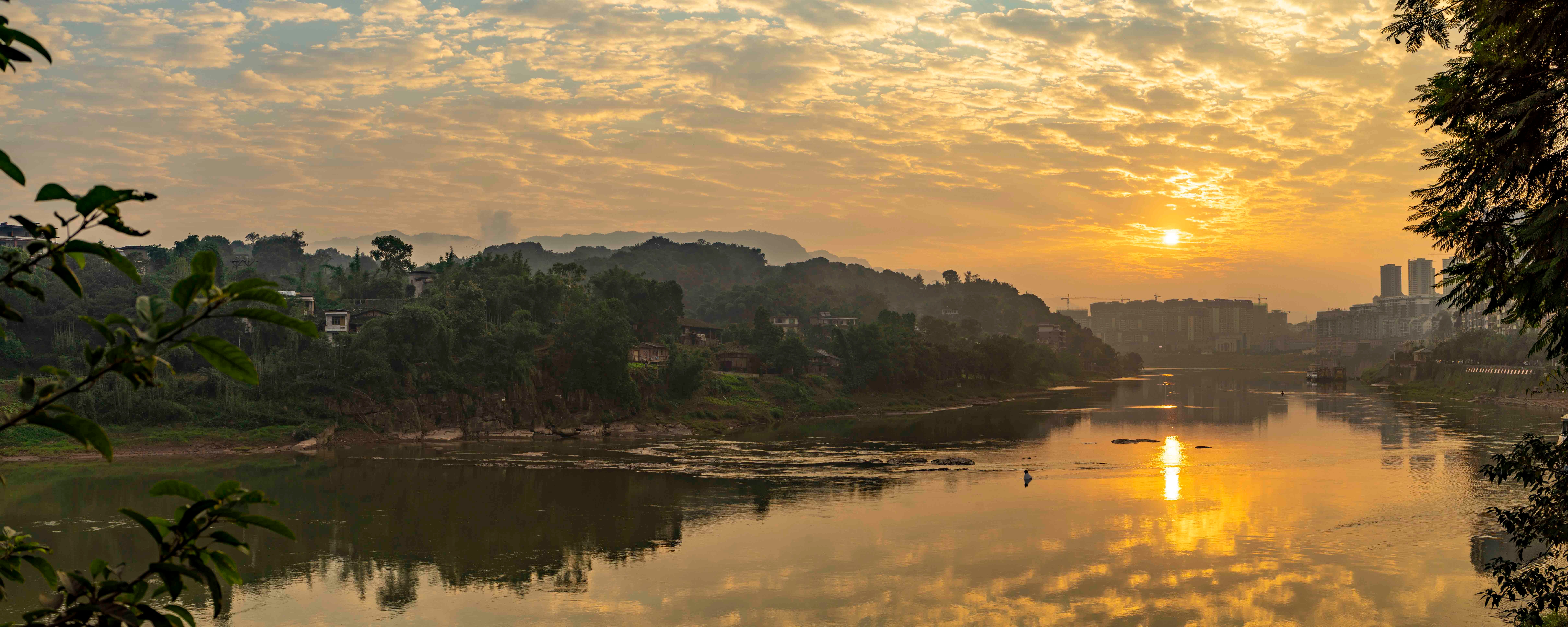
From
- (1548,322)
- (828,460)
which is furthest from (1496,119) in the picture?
(828,460)

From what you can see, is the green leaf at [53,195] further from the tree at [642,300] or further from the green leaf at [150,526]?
the tree at [642,300]

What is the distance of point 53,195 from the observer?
414 cm

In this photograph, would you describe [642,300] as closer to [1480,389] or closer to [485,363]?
[485,363]

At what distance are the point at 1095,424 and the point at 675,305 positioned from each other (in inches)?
1691

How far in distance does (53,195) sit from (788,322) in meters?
130

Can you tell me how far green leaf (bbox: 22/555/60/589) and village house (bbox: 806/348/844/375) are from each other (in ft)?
290

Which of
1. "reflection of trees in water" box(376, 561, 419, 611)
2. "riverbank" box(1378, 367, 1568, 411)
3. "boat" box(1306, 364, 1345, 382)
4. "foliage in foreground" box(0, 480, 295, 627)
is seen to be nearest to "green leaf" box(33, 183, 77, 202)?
"foliage in foreground" box(0, 480, 295, 627)

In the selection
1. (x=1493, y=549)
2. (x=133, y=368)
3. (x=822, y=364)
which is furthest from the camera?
(x=822, y=364)

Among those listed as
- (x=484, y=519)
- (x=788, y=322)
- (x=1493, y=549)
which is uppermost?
(x=788, y=322)

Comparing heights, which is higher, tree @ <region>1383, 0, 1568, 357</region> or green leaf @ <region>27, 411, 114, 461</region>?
tree @ <region>1383, 0, 1568, 357</region>

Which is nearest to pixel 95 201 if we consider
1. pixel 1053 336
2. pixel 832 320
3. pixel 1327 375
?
pixel 832 320

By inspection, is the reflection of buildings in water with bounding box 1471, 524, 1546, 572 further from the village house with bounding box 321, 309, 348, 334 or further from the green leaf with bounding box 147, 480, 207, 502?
the village house with bounding box 321, 309, 348, 334

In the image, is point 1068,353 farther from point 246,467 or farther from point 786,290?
point 246,467

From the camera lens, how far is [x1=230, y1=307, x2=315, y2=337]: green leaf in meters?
3.90
